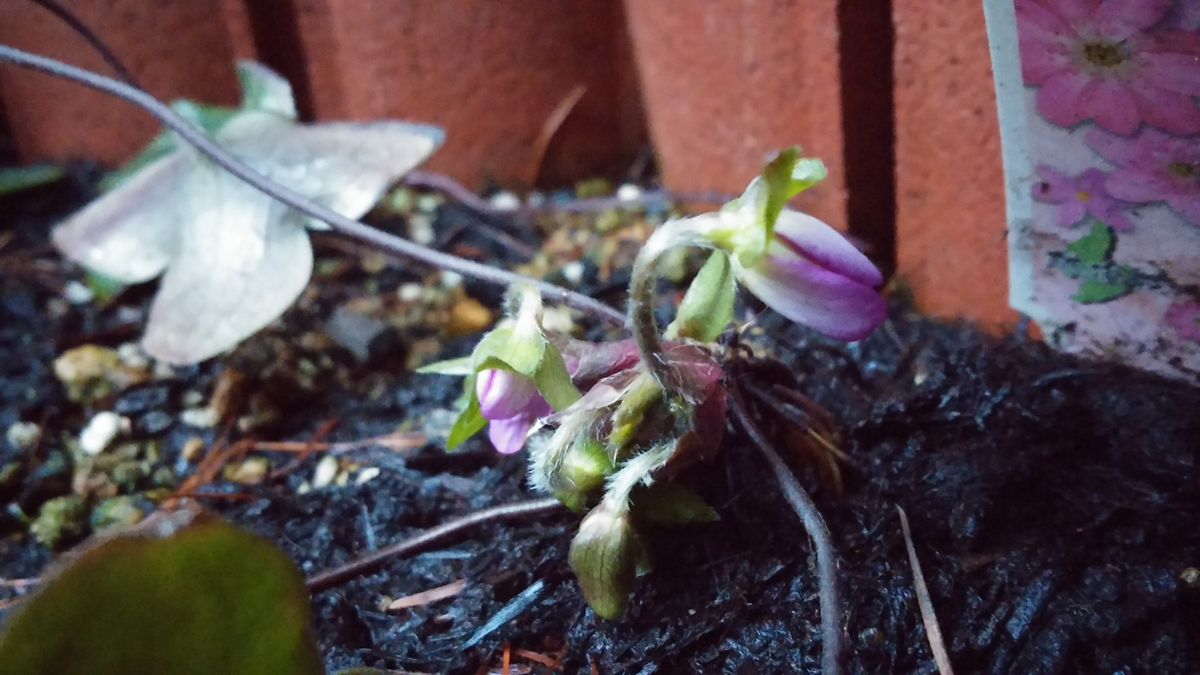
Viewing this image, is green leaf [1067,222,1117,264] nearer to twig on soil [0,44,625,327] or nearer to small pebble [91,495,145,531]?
twig on soil [0,44,625,327]

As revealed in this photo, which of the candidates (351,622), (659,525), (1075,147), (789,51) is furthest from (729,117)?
(351,622)

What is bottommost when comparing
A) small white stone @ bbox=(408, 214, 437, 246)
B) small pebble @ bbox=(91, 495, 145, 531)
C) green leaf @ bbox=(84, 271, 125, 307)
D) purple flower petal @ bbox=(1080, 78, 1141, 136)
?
small pebble @ bbox=(91, 495, 145, 531)

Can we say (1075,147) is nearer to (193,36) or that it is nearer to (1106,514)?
(1106,514)

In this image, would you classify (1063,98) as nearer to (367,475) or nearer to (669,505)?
(669,505)

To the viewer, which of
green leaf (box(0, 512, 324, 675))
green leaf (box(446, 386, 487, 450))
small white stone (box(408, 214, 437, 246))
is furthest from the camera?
small white stone (box(408, 214, 437, 246))

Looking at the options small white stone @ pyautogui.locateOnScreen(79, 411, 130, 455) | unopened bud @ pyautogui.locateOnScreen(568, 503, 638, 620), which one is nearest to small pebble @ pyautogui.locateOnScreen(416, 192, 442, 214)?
small white stone @ pyautogui.locateOnScreen(79, 411, 130, 455)

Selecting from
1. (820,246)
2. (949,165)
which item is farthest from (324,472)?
(949,165)
